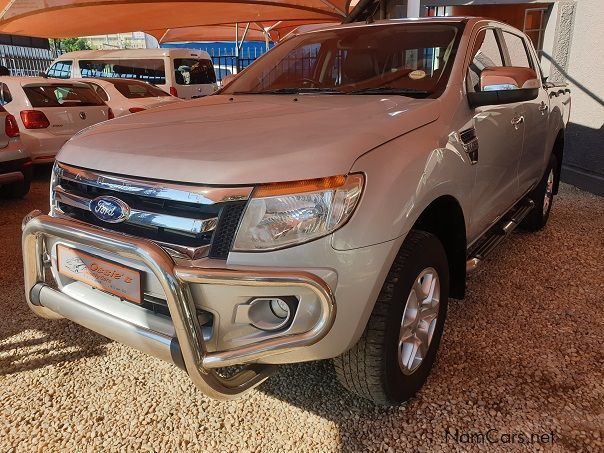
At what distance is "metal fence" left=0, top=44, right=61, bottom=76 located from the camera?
61.0ft

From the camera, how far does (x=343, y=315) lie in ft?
5.53

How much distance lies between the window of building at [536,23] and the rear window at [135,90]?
6145mm

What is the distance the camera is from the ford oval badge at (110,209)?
1872mm

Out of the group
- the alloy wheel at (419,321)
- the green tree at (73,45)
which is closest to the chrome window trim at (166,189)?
the alloy wheel at (419,321)

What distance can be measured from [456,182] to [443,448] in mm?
1099

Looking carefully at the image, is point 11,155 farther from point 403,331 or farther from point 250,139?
point 403,331

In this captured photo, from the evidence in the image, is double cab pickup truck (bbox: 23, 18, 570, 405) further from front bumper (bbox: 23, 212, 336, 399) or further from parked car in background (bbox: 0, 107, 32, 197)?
parked car in background (bbox: 0, 107, 32, 197)

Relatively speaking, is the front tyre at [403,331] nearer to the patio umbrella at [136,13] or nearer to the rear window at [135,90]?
the rear window at [135,90]

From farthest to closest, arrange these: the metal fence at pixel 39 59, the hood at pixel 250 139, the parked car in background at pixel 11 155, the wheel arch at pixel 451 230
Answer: the metal fence at pixel 39 59 → the parked car in background at pixel 11 155 → the wheel arch at pixel 451 230 → the hood at pixel 250 139

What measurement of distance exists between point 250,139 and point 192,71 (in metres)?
10.7

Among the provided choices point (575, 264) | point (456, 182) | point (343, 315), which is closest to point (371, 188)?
point (343, 315)

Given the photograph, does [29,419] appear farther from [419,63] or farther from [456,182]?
[419,63]

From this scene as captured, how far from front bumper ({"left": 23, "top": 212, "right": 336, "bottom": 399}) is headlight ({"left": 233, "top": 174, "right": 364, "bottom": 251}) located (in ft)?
0.42

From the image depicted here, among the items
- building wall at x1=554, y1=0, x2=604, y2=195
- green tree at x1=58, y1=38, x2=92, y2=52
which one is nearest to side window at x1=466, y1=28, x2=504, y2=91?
building wall at x1=554, y1=0, x2=604, y2=195
